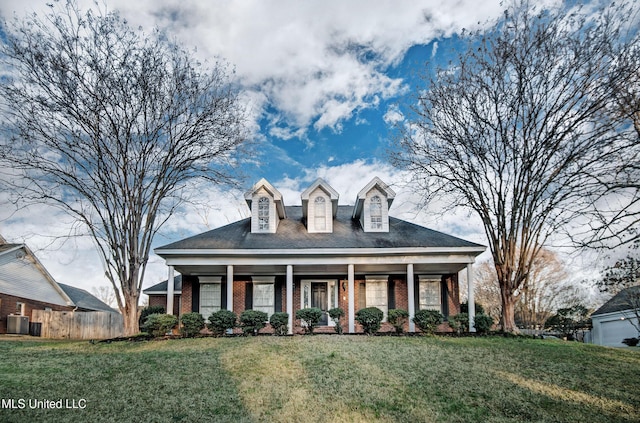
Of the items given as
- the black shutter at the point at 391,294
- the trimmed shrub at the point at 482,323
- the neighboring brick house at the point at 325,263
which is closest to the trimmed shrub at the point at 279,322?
the neighboring brick house at the point at 325,263

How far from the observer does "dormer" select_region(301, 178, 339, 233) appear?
2014 cm

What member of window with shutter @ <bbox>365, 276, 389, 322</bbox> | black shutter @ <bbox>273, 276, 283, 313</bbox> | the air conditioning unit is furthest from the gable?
window with shutter @ <bbox>365, 276, 389, 322</bbox>

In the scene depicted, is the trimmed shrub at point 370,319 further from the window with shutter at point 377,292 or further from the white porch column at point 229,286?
the white porch column at point 229,286

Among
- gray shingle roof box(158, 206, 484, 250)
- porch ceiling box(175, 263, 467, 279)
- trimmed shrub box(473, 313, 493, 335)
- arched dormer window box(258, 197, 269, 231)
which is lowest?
trimmed shrub box(473, 313, 493, 335)

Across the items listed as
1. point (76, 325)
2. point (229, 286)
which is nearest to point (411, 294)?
point (229, 286)

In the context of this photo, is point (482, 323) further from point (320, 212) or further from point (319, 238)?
point (320, 212)

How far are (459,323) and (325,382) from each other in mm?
8034

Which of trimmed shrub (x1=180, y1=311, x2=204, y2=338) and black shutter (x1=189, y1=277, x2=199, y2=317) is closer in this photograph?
trimmed shrub (x1=180, y1=311, x2=204, y2=338)

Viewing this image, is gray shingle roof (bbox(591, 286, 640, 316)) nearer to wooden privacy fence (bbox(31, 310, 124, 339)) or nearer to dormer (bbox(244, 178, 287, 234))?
dormer (bbox(244, 178, 287, 234))

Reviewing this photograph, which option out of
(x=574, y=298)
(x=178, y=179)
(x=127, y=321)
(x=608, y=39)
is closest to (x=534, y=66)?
(x=608, y=39)

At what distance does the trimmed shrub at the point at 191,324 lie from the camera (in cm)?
1568

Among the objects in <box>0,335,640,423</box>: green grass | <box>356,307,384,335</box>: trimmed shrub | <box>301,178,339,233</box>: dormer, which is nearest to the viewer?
<box>0,335,640,423</box>: green grass

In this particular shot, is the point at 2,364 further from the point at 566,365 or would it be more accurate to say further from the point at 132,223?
the point at 566,365

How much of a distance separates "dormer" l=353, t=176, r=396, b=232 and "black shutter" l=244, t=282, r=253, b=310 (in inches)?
211
